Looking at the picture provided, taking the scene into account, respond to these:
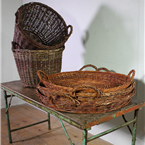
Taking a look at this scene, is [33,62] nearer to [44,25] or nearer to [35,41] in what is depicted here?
[35,41]

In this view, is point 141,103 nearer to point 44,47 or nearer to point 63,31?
point 44,47

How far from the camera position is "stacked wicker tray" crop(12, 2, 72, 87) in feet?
5.26

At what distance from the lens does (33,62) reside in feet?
5.35

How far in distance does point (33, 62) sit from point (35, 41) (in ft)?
0.62

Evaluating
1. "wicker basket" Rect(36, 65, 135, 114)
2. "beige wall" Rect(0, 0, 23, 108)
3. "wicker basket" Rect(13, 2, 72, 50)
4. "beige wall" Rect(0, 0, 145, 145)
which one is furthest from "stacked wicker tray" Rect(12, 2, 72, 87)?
"beige wall" Rect(0, 0, 23, 108)

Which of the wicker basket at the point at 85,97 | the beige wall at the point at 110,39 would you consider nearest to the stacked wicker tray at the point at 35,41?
the beige wall at the point at 110,39

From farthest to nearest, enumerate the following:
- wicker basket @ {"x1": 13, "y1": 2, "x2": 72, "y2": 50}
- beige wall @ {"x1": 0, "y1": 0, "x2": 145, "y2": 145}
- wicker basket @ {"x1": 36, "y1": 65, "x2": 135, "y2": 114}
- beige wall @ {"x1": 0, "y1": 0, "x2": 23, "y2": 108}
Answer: beige wall @ {"x1": 0, "y1": 0, "x2": 23, "y2": 108}, wicker basket @ {"x1": 13, "y1": 2, "x2": 72, "y2": 50}, beige wall @ {"x1": 0, "y1": 0, "x2": 145, "y2": 145}, wicker basket @ {"x1": 36, "y1": 65, "x2": 135, "y2": 114}

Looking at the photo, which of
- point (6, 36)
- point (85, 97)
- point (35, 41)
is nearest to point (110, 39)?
point (35, 41)

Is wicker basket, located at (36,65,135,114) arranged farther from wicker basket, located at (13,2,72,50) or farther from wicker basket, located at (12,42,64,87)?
wicker basket, located at (13,2,72,50)

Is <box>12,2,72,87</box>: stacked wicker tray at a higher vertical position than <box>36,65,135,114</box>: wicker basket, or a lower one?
higher

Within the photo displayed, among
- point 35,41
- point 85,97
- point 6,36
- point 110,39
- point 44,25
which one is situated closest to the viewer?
point 85,97

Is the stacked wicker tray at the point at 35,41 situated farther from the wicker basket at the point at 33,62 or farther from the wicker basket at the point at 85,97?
the wicker basket at the point at 85,97

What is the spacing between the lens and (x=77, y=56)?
211 cm

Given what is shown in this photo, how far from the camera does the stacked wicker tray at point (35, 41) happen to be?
1603 mm
